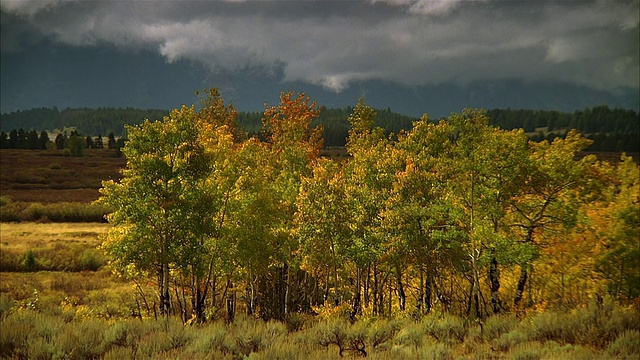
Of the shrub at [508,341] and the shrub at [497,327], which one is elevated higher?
the shrub at [508,341]

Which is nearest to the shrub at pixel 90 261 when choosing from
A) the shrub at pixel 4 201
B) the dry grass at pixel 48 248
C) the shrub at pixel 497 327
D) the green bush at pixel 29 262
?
the dry grass at pixel 48 248

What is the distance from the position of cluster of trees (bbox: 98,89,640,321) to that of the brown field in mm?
65926

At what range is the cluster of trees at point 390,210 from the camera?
21938 mm

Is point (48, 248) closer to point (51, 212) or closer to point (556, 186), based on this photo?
point (51, 212)

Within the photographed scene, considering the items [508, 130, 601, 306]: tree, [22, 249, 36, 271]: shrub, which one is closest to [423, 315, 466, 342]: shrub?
[508, 130, 601, 306]: tree

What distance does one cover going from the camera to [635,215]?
23.5 m

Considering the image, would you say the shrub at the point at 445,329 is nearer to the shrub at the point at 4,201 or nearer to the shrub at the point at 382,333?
the shrub at the point at 382,333

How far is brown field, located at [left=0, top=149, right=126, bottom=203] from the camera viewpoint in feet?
272

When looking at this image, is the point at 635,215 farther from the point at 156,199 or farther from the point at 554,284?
the point at 156,199

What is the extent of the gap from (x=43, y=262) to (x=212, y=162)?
32317 millimetres

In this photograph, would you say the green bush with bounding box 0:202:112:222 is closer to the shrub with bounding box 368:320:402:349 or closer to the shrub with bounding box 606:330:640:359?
the shrub with bounding box 368:320:402:349

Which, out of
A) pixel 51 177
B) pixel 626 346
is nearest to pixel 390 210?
pixel 626 346

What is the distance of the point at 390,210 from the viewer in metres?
24.4

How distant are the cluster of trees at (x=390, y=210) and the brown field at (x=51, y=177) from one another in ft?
216
